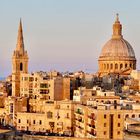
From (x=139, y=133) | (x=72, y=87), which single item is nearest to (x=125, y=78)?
(x=72, y=87)

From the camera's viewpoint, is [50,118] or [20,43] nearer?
[50,118]

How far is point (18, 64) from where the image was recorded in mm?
66500

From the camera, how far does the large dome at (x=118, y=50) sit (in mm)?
77256

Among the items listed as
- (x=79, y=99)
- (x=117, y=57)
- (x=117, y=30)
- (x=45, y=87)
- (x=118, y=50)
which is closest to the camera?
(x=79, y=99)

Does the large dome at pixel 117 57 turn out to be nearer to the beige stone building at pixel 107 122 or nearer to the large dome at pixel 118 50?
the large dome at pixel 118 50

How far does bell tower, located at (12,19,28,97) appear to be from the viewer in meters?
65.6

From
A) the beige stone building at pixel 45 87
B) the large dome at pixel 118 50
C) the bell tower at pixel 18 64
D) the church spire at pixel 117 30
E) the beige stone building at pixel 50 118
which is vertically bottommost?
the beige stone building at pixel 50 118

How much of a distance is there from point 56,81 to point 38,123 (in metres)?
6.85

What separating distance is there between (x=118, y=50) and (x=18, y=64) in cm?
1590

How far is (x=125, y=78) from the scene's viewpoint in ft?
231

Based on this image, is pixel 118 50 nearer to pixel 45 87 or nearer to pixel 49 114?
pixel 45 87

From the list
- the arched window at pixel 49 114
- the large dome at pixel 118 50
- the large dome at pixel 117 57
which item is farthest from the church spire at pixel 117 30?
the arched window at pixel 49 114

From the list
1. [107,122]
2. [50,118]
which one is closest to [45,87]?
[50,118]

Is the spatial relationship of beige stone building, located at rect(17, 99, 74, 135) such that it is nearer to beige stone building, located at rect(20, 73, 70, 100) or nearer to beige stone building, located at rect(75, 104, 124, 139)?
beige stone building, located at rect(20, 73, 70, 100)
